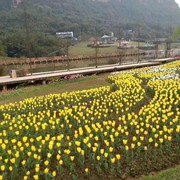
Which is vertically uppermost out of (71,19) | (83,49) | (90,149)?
(71,19)

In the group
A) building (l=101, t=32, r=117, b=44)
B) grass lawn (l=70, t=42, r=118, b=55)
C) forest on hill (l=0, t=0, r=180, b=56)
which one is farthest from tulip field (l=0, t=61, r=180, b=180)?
building (l=101, t=32, r=117, b=44)

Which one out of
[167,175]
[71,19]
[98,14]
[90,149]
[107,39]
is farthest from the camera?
[98,14]

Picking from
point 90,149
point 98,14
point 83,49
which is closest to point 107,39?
point 83,49

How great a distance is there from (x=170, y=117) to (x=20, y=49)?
4677 cm

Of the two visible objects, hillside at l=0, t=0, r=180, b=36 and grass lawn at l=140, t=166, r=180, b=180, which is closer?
grass lawn at l=140, t=166, r=180, b=180

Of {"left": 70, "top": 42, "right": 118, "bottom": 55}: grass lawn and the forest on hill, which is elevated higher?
the forest on hill

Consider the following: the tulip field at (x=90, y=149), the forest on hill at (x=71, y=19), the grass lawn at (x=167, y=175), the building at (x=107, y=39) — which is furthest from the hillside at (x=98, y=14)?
the grass lawn at (x=167, y=175)

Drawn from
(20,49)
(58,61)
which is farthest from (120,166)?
(20,49)

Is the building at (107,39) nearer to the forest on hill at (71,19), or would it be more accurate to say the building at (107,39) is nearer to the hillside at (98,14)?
the forest on hill at (71,19)

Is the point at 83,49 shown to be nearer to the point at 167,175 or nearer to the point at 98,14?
the point at 167,175

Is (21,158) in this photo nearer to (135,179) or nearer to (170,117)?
(135,179)

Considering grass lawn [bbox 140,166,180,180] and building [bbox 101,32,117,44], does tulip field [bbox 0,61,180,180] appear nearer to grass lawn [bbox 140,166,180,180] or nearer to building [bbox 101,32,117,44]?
grass lawn [bbox 140,166,180,180]

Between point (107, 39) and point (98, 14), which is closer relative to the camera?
point (107, 39)

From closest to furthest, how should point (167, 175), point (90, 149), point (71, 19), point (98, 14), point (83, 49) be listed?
point (167, 175) → point (90, 149) → point (83, 49) → point (71, 19) → point (98, 14)
